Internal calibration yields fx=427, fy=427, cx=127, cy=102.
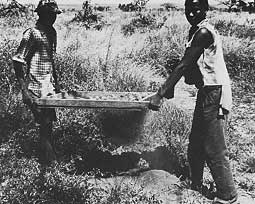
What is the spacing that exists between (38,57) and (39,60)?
30 mm

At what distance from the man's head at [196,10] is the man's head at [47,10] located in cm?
120

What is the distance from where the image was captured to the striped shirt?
12.8 feet

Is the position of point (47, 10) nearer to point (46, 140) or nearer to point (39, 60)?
point (39, 60)

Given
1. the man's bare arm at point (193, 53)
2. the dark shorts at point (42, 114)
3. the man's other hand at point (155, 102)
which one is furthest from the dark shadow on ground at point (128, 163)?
the man's bare arm at point (193, 53)

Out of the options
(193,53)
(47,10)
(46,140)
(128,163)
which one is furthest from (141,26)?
(193,53)

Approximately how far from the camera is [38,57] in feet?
13.2

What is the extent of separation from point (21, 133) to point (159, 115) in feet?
5.74

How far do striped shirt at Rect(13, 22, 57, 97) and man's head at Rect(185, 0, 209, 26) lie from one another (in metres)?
1.34

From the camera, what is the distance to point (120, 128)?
544 centimetres

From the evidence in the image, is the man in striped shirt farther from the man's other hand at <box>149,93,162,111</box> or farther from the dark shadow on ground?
the man's other hand at <box>149,93,162,111</box>

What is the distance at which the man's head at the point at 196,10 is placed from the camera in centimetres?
363

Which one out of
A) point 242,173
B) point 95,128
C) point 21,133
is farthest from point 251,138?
point 21,133

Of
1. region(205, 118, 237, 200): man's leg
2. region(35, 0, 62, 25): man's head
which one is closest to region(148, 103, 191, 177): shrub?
region(205, 118, 237, 200): man's leg

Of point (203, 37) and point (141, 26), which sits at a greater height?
point (203, 37)
